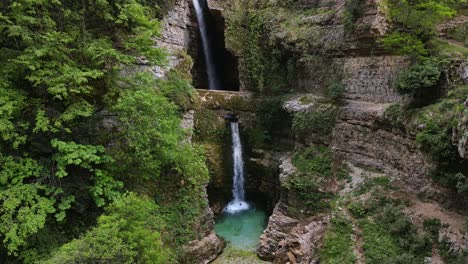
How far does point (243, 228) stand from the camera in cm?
1655

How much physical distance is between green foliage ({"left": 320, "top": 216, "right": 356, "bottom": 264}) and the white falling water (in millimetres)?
7064

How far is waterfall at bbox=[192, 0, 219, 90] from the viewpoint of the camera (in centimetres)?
2125

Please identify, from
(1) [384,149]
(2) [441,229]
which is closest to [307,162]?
(1) [384,149]

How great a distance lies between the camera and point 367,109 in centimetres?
1499

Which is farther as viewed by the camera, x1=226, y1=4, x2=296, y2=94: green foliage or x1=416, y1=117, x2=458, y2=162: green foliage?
x1=226, y1=4, x2=296, y2=94: green foliage

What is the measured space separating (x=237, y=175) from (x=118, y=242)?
455 inches

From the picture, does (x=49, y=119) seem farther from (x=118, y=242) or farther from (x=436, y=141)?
(x=436, y=141)

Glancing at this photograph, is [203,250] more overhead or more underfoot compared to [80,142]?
more underfoot

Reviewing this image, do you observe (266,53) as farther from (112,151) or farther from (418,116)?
(112,151)

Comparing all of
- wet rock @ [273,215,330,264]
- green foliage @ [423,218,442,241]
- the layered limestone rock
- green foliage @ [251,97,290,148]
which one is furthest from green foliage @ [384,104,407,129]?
green foliage @ [251,97,290,148]

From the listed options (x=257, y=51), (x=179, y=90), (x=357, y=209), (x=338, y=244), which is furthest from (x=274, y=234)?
(x=257, y=51)

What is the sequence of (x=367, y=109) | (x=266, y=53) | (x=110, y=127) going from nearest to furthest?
(x=110, y=127), (x=367, y=109), (x=266, y=53)

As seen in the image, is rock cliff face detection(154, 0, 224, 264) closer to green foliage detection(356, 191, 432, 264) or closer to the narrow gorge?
the narrow gorge

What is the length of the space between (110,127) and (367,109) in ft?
38.3
